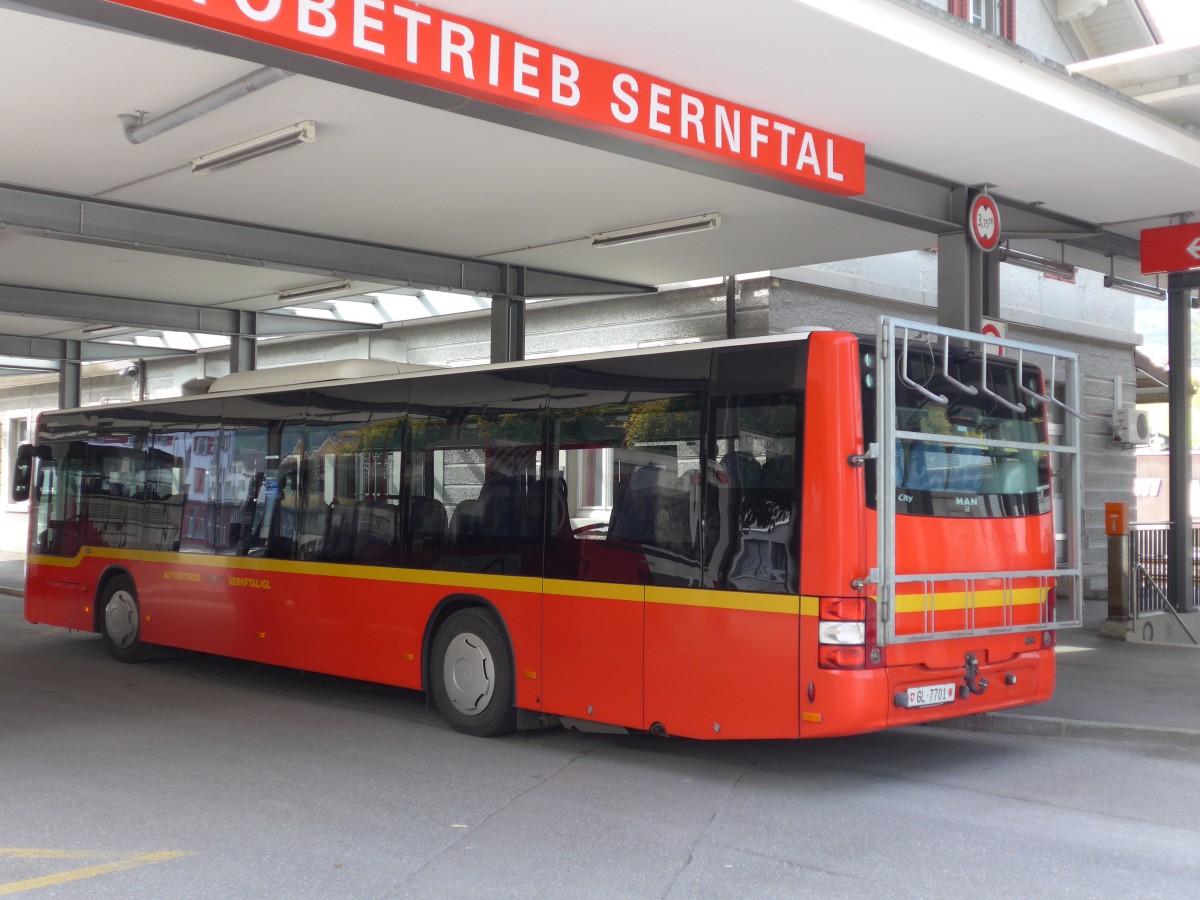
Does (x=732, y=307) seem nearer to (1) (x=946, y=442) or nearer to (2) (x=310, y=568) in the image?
(2) (x=310, y=568)

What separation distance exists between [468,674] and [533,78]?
440cm

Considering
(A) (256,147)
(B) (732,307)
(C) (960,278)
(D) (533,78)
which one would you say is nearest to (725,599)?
(D) (533,78)

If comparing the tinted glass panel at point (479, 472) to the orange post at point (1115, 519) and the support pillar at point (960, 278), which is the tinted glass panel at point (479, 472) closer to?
the support pillar at point (960, 278)

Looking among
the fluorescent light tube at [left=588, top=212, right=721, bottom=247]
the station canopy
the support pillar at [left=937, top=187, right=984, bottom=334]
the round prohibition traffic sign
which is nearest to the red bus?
the station canopy

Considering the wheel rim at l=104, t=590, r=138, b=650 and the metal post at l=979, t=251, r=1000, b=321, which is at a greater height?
the metal post at l=979, t=251, r=1000, b=321

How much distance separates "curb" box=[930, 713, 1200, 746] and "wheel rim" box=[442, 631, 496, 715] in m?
3.50

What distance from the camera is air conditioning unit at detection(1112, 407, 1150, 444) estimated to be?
821 inches

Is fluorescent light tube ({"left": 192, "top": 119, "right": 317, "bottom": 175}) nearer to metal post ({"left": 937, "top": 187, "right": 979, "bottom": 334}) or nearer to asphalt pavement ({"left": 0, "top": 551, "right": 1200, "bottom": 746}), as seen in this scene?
metal post ({"left": 937, "top": 187, "right": 979, "bottom": 334})

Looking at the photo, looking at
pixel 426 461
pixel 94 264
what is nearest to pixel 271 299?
pixel 94 264

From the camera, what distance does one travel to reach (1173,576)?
15.5m

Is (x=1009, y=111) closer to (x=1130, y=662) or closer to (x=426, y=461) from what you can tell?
(x=426, y=461)

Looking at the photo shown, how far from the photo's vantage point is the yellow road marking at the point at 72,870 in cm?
570

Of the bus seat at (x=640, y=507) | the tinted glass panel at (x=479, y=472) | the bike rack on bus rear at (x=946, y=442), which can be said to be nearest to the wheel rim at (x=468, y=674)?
the tinted glass panel at (x=479, y=472)

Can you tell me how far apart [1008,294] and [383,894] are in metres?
16.9
